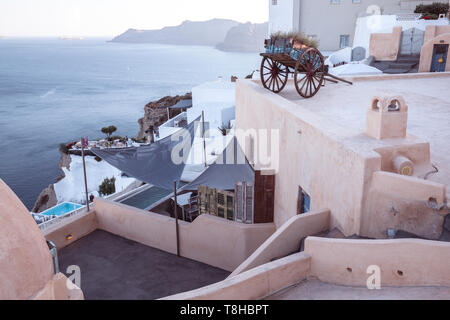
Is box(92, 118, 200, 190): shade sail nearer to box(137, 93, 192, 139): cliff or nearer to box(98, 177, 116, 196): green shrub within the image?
box(98, 177, 116, 196): green shrub

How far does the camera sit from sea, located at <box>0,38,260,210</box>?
5284 centimetres

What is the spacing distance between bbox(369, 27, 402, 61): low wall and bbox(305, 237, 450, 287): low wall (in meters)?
18.6

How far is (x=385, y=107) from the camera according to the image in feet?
19.6

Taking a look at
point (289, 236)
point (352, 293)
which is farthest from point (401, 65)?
point (352, 293)

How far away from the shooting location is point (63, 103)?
97.4 meters

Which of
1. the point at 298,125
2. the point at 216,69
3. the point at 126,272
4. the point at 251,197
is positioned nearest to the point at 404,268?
the point at 298,125

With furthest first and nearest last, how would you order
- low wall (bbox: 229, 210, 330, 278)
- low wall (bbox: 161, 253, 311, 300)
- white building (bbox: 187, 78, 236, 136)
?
white building (bbox: 187, 78, 236, 136) < low wall (bbox: 229, 210, 330, 278) < low wall (bbox: 161, 253, 311, 300)

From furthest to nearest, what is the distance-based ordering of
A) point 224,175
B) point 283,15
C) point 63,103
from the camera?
point 63,103, point 283,15, point 224,175

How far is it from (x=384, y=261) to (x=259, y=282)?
1.53 m

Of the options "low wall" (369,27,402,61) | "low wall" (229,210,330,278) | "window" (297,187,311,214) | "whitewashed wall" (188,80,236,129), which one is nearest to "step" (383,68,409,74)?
"low wall" (369,27,402,61)

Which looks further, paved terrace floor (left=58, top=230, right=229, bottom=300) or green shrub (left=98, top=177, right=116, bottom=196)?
green shrub (left=98, top=177, right=116, bottom=196)

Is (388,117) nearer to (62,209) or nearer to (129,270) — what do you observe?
(129,270)
